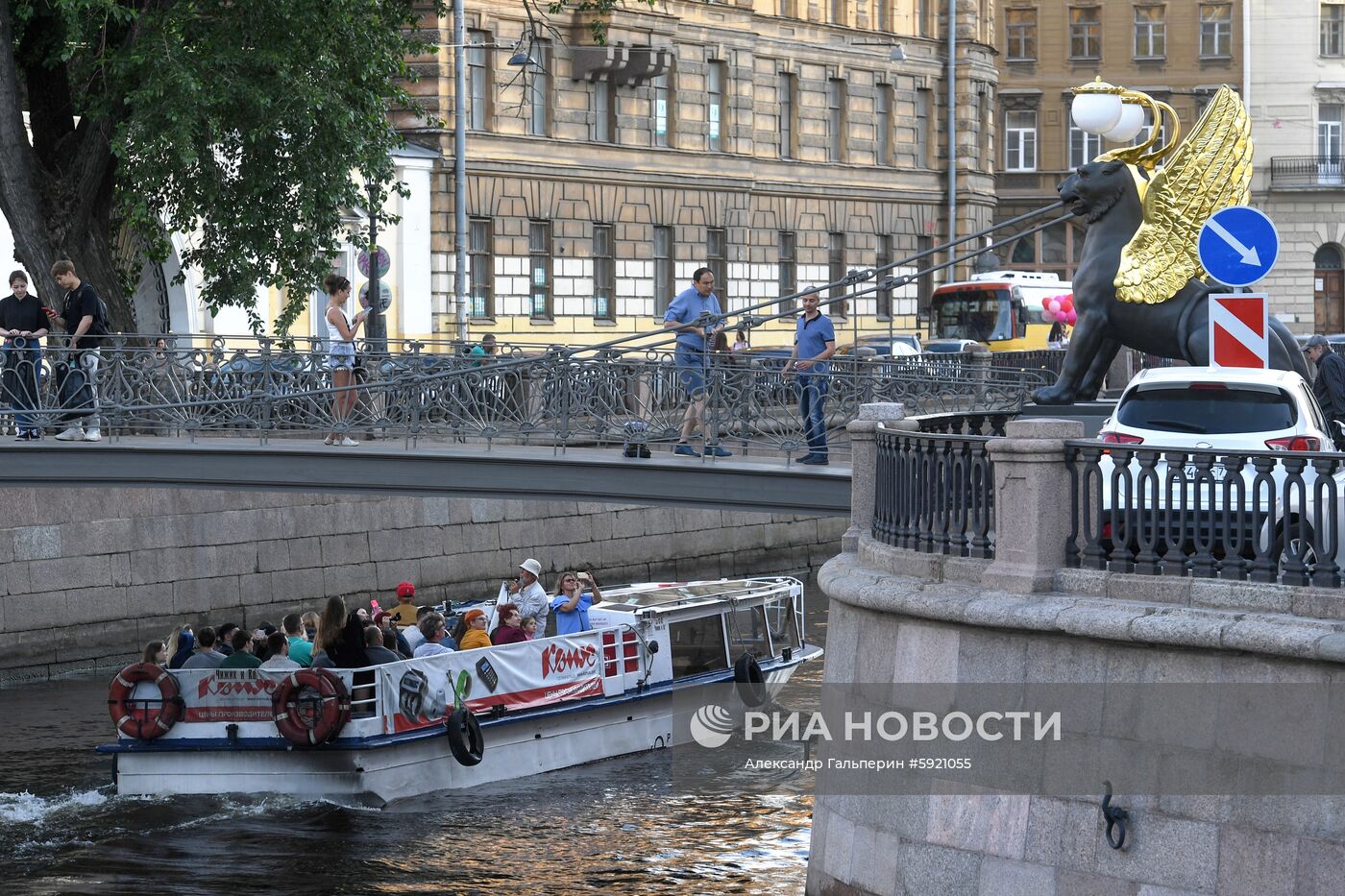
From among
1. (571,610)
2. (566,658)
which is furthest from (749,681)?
(566,658)

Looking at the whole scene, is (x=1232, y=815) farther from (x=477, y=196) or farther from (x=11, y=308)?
(x=477, y=196)

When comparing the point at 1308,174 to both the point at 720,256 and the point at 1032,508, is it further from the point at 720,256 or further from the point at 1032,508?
the point at 1032,508

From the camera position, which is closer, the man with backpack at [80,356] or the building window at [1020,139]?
the man with backpack at [80,356]

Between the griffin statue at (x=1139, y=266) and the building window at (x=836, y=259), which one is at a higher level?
the building window at (x=836, y=259)

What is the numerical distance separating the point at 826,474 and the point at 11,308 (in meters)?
8.09

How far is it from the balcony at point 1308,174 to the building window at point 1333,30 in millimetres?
3735

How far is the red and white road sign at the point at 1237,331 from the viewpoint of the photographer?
12.5m

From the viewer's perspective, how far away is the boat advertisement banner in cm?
1867

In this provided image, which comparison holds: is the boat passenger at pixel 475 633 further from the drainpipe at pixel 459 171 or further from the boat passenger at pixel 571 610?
the drainpipe at pixel 459 171

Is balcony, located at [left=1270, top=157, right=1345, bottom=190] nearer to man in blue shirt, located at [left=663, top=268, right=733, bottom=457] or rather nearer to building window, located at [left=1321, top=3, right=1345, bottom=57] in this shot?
building window, located at [left=1321, top=3, right=1345, bottom=57]

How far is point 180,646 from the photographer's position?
1941cm

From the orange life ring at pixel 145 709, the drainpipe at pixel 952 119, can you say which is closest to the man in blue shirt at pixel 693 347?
the orange life ring at pixel 145 709

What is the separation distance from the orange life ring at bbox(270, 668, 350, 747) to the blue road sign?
27.2 ft

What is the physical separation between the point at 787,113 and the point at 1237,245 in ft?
125
